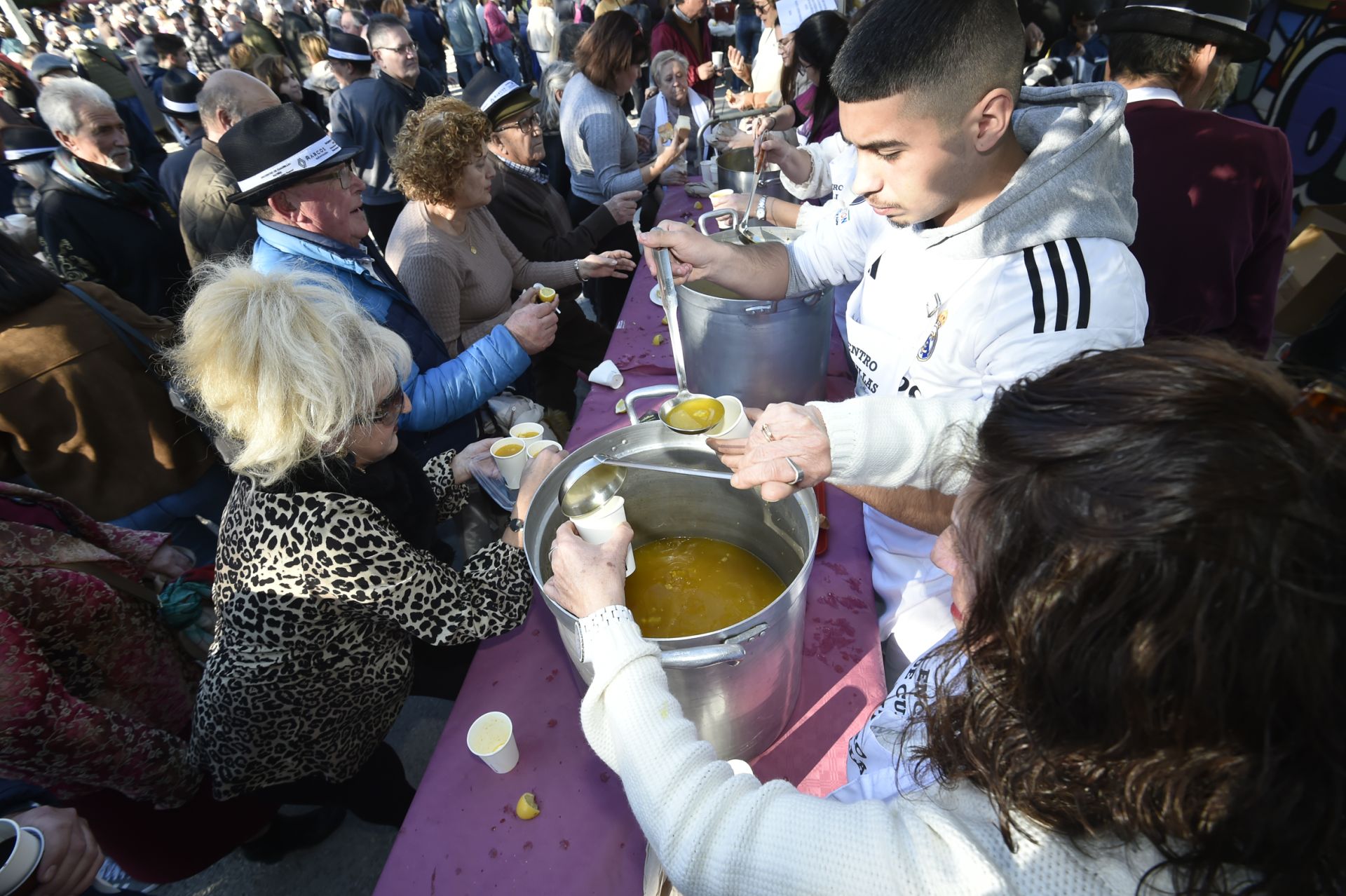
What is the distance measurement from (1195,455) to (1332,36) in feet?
25.9

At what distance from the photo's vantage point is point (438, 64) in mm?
10969

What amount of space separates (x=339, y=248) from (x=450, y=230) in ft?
2.36

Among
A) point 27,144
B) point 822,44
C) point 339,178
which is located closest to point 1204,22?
point 822,44

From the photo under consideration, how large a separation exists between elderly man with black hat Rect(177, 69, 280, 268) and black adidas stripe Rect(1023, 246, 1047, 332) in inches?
158

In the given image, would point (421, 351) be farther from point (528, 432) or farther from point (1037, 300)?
point (1037, 300)

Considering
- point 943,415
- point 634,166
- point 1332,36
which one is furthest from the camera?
point 1332,36

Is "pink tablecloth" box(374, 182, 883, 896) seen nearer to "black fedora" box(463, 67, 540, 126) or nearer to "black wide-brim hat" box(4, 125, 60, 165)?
"black fedora" box(463, 67, 540, 126)

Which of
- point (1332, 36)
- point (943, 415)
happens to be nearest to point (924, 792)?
point (943, 415)

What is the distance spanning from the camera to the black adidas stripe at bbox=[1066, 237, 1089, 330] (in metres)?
1.33

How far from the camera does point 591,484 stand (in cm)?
159

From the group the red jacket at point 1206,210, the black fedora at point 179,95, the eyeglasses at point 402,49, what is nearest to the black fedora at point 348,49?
the eyeglasses at point 402,49

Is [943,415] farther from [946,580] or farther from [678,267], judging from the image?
[678,267]

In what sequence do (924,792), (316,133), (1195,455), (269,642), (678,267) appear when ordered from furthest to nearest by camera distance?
(316,133) → (678,267) → (269,642) → (924,792) → (1195,455)

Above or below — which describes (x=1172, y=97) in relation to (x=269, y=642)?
above
